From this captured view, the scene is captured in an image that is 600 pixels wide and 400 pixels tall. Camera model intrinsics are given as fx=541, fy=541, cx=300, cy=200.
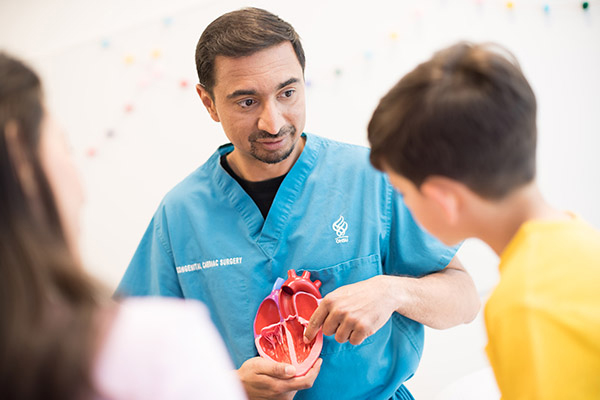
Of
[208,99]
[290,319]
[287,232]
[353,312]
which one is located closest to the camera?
[353,312]

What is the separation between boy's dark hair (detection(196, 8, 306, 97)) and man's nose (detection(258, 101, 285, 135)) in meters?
0.12

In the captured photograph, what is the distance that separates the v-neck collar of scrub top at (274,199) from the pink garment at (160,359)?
0.62 meters

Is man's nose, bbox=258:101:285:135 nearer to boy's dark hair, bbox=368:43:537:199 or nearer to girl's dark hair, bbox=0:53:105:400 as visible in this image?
boy's dark hair, bbox=368:43:537:199

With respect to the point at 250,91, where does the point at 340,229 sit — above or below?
below

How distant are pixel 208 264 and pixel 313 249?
240 millimetres

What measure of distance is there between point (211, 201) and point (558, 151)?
4.42 ft

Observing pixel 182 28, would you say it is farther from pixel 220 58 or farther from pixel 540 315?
pixel 540 315

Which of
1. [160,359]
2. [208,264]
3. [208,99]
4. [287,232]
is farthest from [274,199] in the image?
[160,359]

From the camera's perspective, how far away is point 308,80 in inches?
77.5

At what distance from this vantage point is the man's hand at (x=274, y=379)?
978 mm

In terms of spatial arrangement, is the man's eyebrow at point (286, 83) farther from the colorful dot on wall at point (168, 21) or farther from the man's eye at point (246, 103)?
the colorful dot on wall at point (168, 21)

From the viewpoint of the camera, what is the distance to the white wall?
1926mm

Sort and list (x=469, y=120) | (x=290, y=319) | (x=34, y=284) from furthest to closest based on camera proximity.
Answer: (x=290, y=319) < (x=469, y=120) < (x=34, y=284)

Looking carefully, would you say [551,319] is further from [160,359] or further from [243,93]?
[243,93]
